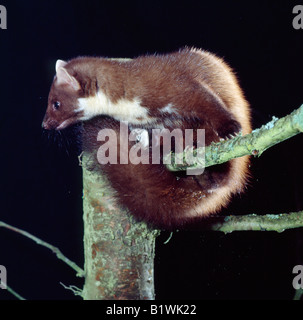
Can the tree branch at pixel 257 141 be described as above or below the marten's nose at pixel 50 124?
below

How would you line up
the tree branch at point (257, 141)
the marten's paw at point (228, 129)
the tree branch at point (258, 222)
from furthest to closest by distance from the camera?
the marten's paw at point (228, 129) < the tree branch at point (258, 222) < the tree branch at point (257, 141)

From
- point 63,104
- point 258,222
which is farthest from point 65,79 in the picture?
point 258,222

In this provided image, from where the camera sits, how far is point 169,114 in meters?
1.12

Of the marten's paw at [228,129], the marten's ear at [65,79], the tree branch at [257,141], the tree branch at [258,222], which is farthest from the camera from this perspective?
the marten's ear at [65,79]

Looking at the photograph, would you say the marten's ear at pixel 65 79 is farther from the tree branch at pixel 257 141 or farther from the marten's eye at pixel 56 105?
the tree branch at pixel 257 141

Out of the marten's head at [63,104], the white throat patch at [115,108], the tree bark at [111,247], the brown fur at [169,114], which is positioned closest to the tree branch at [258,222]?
the brown fur at [169,114]

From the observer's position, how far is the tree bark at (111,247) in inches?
37.8

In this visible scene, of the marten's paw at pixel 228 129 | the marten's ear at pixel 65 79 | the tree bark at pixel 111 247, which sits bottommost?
the tree bark at pixel 111 247

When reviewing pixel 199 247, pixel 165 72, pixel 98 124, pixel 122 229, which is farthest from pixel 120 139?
pixel 199 247

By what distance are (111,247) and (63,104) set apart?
442 mm

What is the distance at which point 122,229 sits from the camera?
96 cm

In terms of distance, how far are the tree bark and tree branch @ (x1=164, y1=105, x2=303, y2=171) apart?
0.27 meters

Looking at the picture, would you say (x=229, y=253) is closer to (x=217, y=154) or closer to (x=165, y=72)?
(x=165, y=72)

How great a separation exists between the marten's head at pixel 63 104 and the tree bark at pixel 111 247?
0.76 ft
